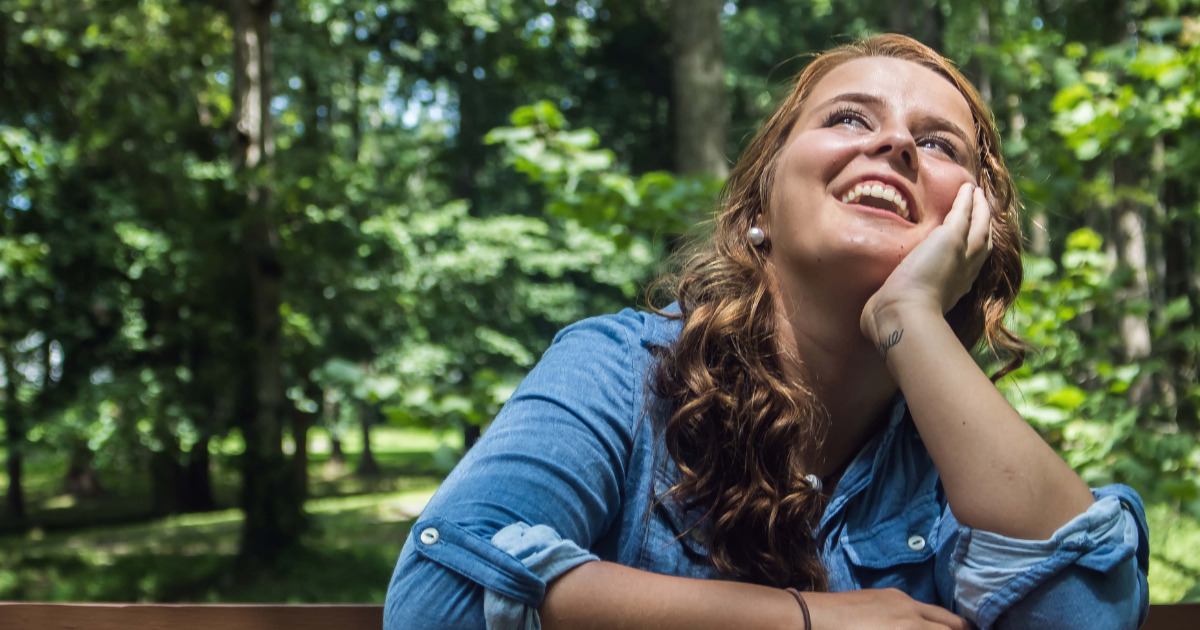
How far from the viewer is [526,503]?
1.20m

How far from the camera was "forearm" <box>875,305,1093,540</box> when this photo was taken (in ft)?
4.07

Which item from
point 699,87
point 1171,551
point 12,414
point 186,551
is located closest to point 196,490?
point 186,551

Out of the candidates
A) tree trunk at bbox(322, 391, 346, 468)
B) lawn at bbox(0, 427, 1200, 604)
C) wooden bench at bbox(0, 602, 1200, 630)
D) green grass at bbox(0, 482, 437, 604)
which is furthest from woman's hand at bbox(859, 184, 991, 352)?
tree trunk at bbox(322, 391, 346, 468)

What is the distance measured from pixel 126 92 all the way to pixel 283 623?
11.6 metres

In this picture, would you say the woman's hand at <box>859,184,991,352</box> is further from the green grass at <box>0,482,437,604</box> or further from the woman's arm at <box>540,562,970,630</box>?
the green grass at <box>0,482,437,604</box>

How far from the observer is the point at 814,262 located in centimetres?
149

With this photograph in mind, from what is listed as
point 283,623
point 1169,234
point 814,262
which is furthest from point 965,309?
point 1169,234

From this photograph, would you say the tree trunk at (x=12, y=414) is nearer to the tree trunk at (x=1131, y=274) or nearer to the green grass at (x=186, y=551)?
the green grass at (x=186, y=551)

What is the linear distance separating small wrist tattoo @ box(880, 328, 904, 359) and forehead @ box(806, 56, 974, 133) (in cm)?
43

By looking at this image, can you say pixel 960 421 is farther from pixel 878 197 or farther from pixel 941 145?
pixel 941 145

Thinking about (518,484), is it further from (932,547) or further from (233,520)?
(233,520)

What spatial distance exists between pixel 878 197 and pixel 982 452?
44 centimetres

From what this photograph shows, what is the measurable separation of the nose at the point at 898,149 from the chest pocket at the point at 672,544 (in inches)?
24.8

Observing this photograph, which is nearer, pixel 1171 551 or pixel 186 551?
Answer: pixel 1171 551
